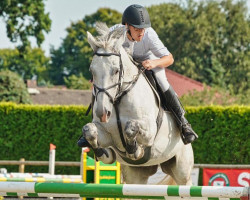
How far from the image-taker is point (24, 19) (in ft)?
93.1

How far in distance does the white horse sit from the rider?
145 millimetres

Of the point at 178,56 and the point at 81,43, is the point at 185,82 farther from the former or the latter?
the point at 81,43

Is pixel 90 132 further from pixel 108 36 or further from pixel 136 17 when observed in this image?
pixel 136 17

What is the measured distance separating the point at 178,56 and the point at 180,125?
45.7m

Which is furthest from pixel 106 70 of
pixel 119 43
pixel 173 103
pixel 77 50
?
pixel 77 50

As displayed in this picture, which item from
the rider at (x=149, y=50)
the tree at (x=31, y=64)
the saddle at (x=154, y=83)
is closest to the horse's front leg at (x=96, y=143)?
the rider at (x=149, y=50)

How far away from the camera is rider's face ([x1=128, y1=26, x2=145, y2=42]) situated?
6.50 m

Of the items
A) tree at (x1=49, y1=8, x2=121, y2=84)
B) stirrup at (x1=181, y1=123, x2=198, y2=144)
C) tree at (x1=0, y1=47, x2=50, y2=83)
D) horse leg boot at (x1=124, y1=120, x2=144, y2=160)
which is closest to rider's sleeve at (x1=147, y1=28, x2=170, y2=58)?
stirrup at (x1=181, y1=123, x2=198, y2=144)

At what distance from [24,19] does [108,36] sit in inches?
894

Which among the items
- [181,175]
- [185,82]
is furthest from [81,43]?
[181,175]

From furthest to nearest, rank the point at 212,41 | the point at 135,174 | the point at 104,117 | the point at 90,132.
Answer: the point at 212,41, the point at 135,174, the point at 90,132, the point at 104,117

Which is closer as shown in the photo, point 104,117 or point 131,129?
point 104,117

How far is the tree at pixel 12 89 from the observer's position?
22938mm

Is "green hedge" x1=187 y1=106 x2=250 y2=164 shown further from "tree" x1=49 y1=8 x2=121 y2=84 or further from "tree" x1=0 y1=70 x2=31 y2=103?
"tree" x1=49 y1=8 x2=121 y2=84
